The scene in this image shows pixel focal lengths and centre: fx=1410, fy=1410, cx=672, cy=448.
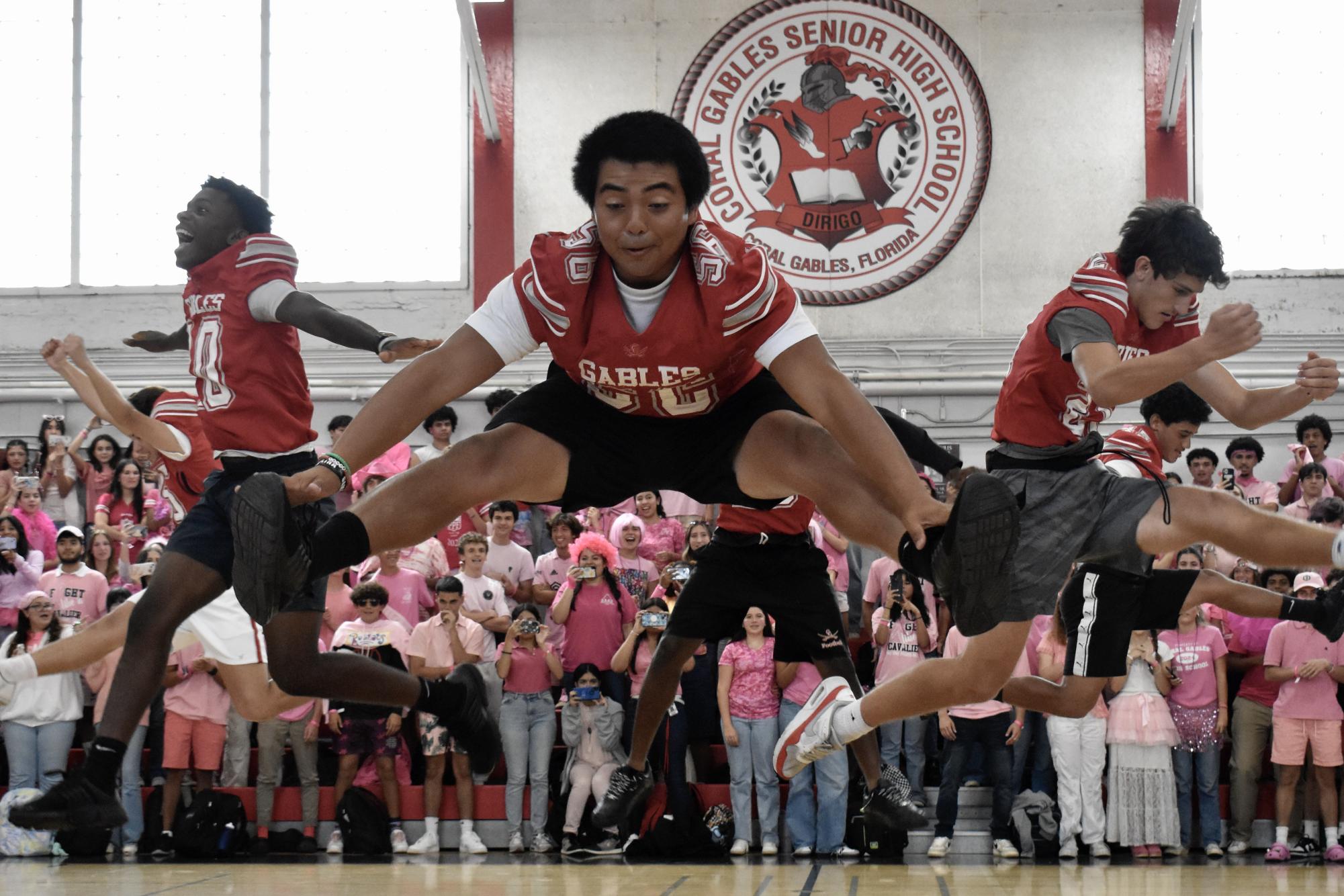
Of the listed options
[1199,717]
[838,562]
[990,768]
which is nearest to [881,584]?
[838,562]

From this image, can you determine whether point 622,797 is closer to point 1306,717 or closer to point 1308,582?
point 1306,717

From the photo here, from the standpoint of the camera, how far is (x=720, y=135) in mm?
16656

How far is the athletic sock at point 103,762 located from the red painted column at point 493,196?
1134cm

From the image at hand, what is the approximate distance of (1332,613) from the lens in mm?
6699

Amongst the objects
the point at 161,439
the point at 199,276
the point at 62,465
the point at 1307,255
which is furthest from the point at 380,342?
the point at 1307,255

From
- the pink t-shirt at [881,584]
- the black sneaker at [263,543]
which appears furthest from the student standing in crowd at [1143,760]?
the black sneaker at [263,543]

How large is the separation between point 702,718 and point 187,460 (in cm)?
554

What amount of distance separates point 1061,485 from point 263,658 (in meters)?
3.66

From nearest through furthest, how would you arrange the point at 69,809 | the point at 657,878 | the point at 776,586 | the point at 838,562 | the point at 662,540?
the point at 69,809, the point at 776,586, the point at 657,878, the point at 838,562, the point at 662,540

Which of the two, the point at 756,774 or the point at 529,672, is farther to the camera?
the point at 529,672

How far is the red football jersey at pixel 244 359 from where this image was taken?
18.4 feet

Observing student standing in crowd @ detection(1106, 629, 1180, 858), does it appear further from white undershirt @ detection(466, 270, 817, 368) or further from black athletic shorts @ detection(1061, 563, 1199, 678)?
white undershirt @ detection(466, 270, 817, 368)

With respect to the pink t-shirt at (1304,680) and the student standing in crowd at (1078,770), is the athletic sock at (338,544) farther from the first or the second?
the pink t-shirt at (1304,680)

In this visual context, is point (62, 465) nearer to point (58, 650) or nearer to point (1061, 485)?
point (58, 650)
